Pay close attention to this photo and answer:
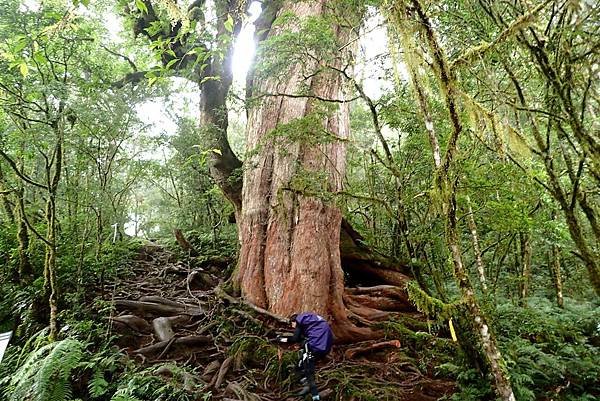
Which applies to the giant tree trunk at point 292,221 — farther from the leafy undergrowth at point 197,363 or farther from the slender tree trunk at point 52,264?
the slender tree trunk at point 52,264

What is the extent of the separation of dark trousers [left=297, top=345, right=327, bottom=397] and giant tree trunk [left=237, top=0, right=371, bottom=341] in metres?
1.11

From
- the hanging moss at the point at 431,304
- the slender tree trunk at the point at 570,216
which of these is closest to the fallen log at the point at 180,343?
the hanging moss at the point at 431,304

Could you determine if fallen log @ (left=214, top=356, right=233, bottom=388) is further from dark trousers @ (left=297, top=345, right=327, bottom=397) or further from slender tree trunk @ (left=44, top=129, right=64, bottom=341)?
slender tree trunk @ (left=44, top=129, right=64, bottom=341)

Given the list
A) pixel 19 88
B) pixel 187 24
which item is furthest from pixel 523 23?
pixel 19 88

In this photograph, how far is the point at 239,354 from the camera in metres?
4.92

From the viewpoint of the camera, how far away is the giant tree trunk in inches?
222

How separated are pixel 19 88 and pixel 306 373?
517 cm

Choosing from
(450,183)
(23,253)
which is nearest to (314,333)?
(450,183)

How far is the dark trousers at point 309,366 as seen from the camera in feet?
13.8

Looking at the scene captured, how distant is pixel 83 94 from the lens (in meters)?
5.49

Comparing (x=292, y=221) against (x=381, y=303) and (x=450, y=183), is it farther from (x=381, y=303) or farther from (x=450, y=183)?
(x=450, y=183)

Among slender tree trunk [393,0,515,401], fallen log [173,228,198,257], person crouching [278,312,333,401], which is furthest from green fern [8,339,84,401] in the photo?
fallen log [173,228,198,257]

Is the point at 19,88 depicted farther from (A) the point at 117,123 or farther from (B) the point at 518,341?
(B) the point at 518,341

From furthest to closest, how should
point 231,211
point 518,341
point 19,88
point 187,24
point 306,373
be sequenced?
point 231,211 → point 19,88 → point 518,341 → point 306,373 → point 187,24
